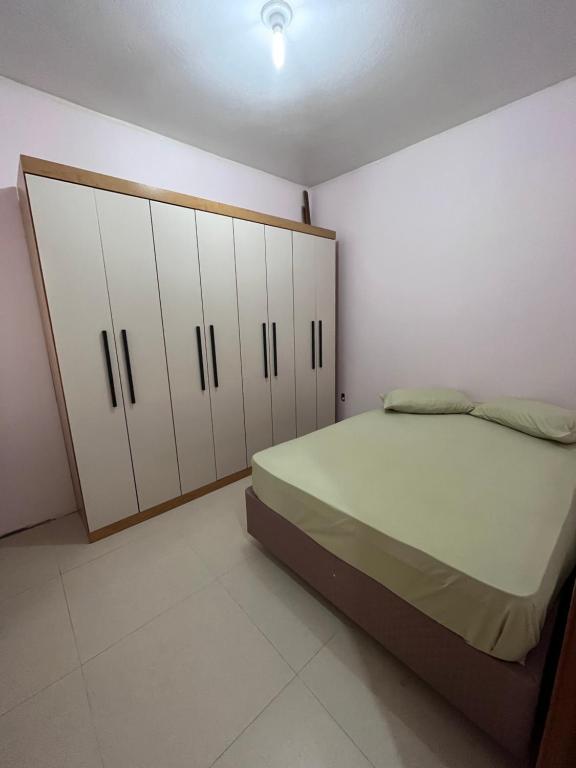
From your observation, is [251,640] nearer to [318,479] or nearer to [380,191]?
[318,479]

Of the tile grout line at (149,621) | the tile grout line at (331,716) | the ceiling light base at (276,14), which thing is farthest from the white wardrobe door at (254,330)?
the tile grout line at (331,716)

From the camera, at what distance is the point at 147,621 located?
1.43 metres

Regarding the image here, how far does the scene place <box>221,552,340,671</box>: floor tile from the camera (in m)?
1.32

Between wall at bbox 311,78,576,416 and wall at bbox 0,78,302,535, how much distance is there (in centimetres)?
173

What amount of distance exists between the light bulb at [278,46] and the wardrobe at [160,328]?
2.76 feet

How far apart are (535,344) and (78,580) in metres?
3.17

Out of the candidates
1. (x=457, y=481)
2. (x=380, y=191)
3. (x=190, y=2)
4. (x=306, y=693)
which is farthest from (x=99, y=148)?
(x=306, y=693)

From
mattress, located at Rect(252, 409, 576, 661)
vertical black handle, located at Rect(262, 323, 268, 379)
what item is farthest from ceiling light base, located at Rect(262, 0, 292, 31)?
mattress, located at Rect(252, 409, 576, 661)

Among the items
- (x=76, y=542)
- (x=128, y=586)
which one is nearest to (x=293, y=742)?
(x=128, y=586)

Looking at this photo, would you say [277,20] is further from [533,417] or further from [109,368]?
[533,417]

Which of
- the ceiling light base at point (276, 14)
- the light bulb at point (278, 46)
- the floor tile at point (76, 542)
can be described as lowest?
the floor tile at point (76, 542)

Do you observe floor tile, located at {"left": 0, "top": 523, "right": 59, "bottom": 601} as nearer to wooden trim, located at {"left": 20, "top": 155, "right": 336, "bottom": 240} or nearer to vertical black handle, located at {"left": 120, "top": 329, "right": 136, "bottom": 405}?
vertical black handle, located at {"left": 120, "top": 329, "right": 136, "bottom": 405}

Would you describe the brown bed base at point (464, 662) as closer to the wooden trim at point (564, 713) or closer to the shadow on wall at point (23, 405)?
the wooden trim at point (564, 713)

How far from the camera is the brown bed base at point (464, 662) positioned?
0.87 meters
